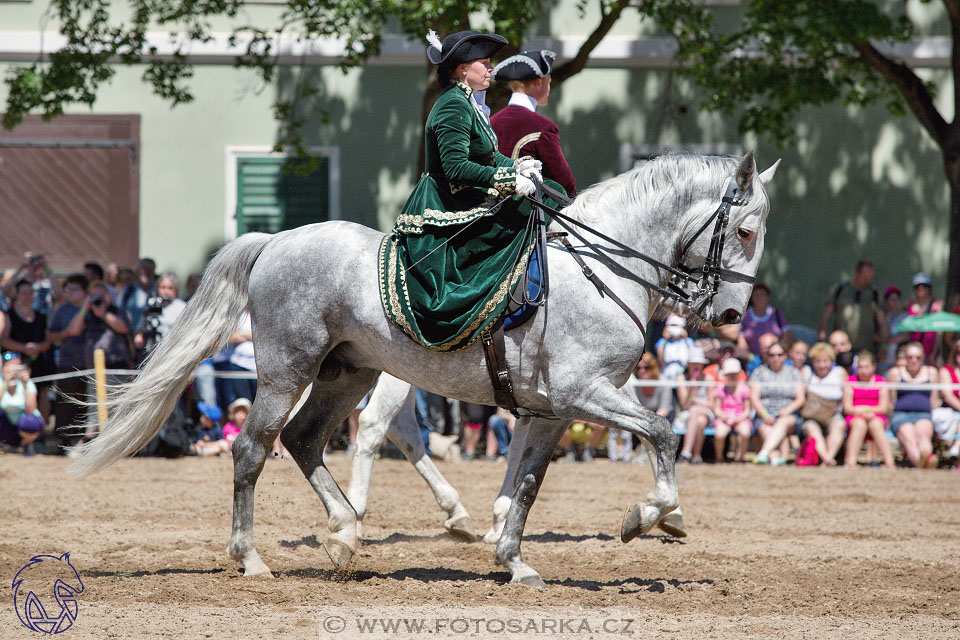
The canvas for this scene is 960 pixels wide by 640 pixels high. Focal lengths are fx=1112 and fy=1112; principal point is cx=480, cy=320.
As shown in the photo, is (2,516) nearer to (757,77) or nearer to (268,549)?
(268,549)

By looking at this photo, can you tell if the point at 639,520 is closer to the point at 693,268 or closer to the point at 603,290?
the point at 603,290

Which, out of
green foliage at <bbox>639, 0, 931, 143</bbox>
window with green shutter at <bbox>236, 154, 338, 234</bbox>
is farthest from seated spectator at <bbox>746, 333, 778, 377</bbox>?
window with green shutter at <bbox>236, 154, 338, 234</bbox>

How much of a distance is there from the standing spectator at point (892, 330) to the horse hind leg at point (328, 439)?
23.7 feet

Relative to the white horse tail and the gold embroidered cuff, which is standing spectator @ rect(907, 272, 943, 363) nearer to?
the gold embroidered cuff

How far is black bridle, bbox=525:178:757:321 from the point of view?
5148 millimetres

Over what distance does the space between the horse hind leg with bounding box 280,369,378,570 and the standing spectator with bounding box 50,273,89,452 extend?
569 cm

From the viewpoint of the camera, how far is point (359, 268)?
5.42 metres

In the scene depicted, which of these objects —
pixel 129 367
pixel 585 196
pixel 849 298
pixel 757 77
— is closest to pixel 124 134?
pixel 129 367

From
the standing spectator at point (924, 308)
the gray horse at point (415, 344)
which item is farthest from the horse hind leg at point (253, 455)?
the standing spectator at point (924, 308)

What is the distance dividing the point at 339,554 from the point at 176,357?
1.32m

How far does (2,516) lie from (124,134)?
8.00m

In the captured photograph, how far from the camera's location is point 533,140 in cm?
578

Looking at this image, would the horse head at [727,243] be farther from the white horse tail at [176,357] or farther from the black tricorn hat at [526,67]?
the white horse tail at [176,357]

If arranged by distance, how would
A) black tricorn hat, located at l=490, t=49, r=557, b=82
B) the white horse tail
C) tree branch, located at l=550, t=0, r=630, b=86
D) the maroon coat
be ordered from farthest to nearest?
tree branch, located at l=550, t=0, r=630, b=86 → black tricorn hat, located at l=490, t=49, r=557, b=82 → the maroon coat → the white horse tail
